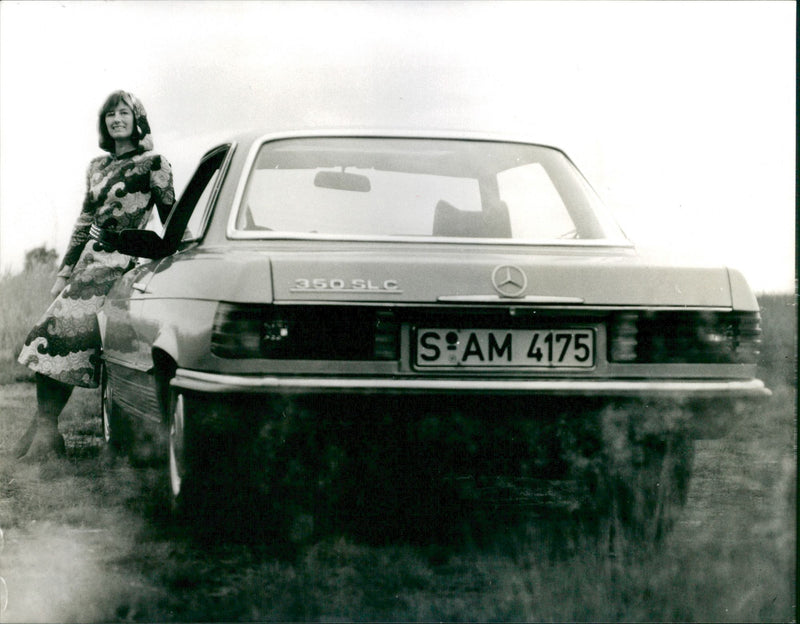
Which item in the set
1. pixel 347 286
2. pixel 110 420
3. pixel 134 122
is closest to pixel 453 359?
pixel 347 286

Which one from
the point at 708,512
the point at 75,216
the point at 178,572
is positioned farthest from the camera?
the point at 75,216

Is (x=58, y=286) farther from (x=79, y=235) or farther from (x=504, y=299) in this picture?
(x=504, y=299)

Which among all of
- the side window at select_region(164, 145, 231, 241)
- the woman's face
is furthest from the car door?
the woman's face

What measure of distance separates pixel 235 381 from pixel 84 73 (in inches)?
75.8

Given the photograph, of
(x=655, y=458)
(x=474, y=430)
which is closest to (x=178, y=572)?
(x=474, y=430)

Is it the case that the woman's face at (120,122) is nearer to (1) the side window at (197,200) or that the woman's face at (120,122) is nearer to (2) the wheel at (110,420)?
(1) the side window at (197,200)

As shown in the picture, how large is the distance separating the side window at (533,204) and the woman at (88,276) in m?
1.82

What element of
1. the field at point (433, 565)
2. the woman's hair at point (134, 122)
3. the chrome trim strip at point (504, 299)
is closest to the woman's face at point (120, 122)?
the woman's hair at point (134, 122)

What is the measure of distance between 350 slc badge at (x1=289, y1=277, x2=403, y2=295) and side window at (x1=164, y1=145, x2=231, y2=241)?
99cm

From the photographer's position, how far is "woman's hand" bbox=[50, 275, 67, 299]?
580 cm

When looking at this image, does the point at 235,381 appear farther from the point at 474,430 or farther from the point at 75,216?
the point at 75,216

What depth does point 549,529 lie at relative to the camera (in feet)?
14.2

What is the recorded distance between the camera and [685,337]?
3.88 meters

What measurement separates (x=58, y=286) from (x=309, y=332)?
8.75 ft
